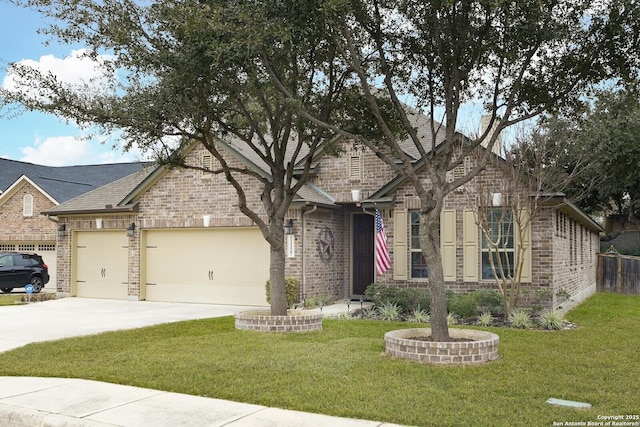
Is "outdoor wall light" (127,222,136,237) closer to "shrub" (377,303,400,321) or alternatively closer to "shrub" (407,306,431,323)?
"shrub" (377,303,400,321)

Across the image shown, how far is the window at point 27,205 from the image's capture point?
1065 inches

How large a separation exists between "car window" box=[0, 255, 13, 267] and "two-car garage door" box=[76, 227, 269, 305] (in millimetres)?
3943

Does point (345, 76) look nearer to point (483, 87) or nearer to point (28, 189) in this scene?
point (483, 87)

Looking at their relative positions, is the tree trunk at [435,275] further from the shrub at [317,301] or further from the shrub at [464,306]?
the shrub at [317,301]

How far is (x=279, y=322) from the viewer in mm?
11148

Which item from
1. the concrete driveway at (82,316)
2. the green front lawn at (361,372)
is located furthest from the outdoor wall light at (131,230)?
the green front lawn at (361,372)

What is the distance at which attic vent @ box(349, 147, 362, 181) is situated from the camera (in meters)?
17.1

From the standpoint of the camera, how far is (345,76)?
11.7 meters

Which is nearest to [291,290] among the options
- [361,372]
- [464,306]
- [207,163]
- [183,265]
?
[183,265]

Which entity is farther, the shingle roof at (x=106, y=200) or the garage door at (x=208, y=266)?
the shingle roof at (x=106, y=200)

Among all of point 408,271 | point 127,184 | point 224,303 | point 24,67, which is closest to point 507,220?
point 408,271

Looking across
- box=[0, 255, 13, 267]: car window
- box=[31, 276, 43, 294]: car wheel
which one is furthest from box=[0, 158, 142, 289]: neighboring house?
box=[0, 255, 13, 267]: car window

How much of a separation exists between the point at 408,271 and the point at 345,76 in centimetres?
566

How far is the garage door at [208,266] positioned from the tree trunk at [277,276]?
187 inches
